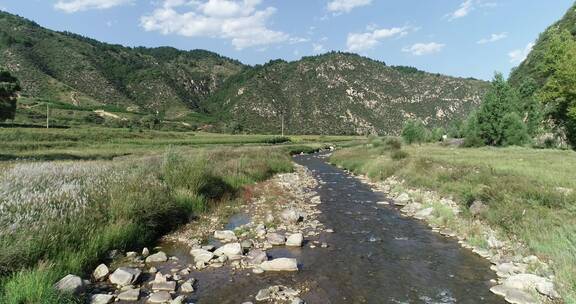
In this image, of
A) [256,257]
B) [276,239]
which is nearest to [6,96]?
[276,239]

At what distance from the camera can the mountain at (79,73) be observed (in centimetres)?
12244

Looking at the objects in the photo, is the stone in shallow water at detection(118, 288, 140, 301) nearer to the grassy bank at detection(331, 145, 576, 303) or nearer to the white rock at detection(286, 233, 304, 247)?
the white rock at detection(286, 233, 304, 247)

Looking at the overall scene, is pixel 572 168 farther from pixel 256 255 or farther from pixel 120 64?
pixel 120 64

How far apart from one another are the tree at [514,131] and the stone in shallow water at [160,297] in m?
55.6

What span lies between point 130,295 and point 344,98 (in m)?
164

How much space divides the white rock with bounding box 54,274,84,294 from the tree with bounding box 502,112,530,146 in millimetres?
56838

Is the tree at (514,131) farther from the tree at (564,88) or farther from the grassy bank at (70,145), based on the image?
the grassy bank at (70,145)

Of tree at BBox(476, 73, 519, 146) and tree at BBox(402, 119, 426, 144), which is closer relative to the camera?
tree at BBox(476, 73, 519, 146)

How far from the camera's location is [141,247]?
38.3ft

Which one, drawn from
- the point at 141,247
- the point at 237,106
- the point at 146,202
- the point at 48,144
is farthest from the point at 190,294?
the point at 237,106

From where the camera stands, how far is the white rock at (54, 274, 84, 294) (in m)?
7.44

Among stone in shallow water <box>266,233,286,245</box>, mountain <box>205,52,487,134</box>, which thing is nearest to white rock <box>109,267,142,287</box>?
stone in shallow water <box>266,233,286,245</box>

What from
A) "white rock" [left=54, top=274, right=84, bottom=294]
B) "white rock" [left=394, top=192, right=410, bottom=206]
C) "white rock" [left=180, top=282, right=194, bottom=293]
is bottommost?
"white rock" [left=394, top=192, right=410, bottom=206]

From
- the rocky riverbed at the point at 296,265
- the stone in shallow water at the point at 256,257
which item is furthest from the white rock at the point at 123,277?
the stone in shallow water at the point at 256,257
